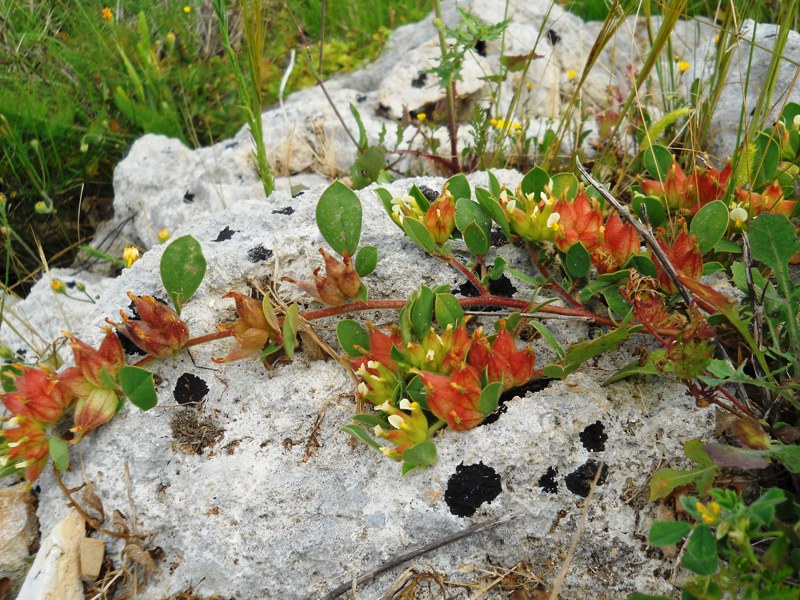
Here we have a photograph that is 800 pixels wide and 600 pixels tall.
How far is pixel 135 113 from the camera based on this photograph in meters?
4.01

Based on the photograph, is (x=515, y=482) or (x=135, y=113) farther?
(x=135, y=113)

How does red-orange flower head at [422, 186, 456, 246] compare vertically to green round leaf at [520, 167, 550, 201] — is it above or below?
below

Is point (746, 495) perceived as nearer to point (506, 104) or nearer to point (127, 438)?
point (127, 438)

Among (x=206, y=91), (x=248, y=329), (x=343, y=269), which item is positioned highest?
(x=343, y=269)

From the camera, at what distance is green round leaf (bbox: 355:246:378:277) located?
2305mm

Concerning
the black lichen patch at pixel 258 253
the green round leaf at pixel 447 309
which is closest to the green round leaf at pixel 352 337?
the green round leaf at pixel 447 309

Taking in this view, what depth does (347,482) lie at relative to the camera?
205 cm

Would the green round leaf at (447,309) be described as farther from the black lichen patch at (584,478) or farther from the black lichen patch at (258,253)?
the black lichen patch at (258,253)

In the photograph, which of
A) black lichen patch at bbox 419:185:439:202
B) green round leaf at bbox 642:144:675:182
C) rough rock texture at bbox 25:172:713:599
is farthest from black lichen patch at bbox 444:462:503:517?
green round leaf at bbox 642:144:675:182

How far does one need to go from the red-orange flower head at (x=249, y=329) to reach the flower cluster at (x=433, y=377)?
298 millimetres

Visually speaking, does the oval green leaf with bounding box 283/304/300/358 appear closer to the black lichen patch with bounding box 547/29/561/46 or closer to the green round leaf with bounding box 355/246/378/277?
the green round leaf with bounding box 355/246/378/277

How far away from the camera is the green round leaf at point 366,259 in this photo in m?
2.30

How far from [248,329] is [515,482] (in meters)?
0.93

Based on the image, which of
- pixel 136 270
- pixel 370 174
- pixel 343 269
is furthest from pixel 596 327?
pixel 136 270
